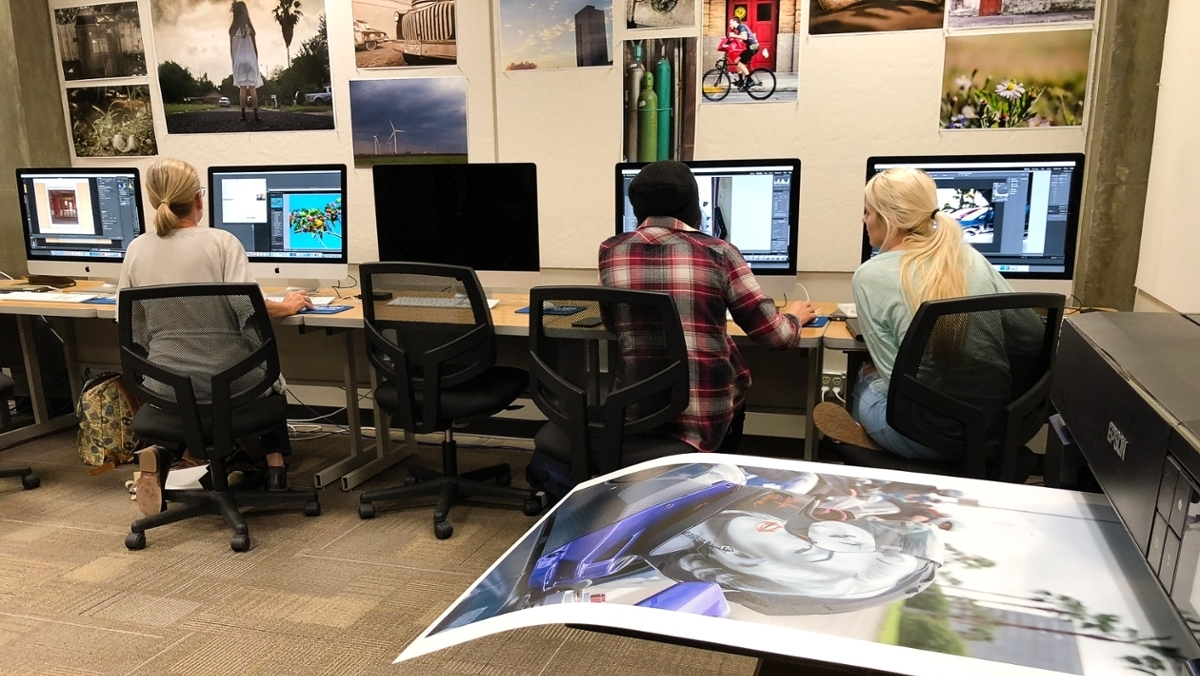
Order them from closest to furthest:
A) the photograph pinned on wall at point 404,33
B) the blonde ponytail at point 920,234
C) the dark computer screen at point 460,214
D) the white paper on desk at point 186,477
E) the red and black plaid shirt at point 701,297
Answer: the blonde ponytail at point 920,234, the red and black plaid shirt at point 701,297, the dark computer screen at point 460,214, the white paper on desk at point 186,477, the photograph pinned on wall at point 404,33

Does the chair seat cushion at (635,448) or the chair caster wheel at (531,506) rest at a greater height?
the chair seat cushion at (635,448)

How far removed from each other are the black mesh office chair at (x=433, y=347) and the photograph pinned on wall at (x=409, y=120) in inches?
46.4

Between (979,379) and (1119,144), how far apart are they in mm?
1382

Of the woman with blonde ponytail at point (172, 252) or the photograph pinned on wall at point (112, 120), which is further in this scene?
the photograph pinned on wall at point (112, 120)

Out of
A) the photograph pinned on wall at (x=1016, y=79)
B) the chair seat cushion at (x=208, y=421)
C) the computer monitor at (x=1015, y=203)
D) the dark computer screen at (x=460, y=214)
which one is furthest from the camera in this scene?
the dark computer screen at (x=460, y=214)

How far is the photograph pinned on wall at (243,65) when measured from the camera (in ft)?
11.7

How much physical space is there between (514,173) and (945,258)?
1518 mm

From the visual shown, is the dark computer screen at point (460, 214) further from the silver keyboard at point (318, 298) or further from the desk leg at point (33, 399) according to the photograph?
the desk leg at point (33, 399)

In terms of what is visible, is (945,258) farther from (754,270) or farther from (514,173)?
(514,173)

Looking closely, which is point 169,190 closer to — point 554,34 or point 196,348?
point 196,348

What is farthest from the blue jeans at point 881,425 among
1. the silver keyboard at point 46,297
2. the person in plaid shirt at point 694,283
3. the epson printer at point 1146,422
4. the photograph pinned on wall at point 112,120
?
the photograph pinned on wall at point 112,120

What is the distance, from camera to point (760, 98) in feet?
10.1

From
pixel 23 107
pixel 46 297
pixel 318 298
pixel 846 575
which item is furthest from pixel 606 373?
pixel 23 107

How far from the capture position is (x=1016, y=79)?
280 centimetres
